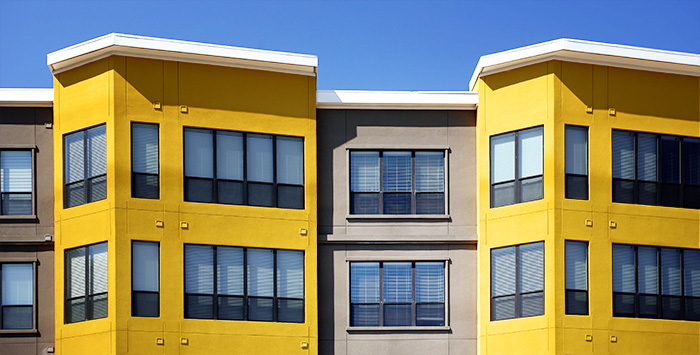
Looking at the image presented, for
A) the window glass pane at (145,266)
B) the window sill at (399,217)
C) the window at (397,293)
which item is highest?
the window sill at (399,217)

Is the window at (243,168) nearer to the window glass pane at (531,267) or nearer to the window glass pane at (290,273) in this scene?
the window glass pane at (290,273)

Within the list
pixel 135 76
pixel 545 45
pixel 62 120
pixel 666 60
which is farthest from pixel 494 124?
pixel 62 120

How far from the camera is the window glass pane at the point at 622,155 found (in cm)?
3036

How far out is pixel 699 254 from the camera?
101 feet

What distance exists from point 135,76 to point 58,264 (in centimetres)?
538

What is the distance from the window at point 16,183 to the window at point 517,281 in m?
12.9

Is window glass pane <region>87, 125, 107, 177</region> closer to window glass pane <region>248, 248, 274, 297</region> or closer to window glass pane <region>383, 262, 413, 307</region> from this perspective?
window glass pane <region>248, 248, 274, 297</region>

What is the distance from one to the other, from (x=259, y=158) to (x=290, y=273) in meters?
3.27

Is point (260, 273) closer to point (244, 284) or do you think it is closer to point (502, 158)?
point (244, 284)

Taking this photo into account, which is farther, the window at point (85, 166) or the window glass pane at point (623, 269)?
the window glass pane at point (623, 269)

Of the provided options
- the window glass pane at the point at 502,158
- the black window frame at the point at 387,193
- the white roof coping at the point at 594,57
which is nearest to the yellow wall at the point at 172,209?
the black window frame at the point at 387,193

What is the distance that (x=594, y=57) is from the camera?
30.2 metres

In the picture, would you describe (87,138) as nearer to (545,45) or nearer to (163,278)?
(163,278)

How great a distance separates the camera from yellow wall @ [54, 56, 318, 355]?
28.4 metres
